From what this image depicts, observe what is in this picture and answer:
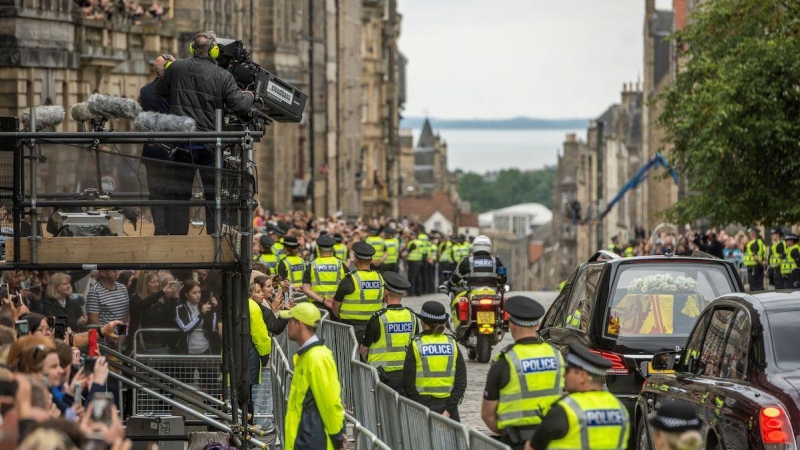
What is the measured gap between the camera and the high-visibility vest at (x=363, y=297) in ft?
60.9

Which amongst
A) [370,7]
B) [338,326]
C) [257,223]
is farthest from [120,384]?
[370,7]

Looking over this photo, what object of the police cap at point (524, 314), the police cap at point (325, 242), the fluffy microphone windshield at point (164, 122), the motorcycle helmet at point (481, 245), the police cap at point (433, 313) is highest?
the fluffy microphone windshield at point (164, 122)

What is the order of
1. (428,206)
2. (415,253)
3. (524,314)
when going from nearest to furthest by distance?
(524,314), (415,253), (428,206)

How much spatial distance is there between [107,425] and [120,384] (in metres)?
6.35

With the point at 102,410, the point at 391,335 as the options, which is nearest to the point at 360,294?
the point at 391,335

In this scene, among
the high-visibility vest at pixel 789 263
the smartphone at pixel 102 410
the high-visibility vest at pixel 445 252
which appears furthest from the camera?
the high-visibility vest at pixel 445 252

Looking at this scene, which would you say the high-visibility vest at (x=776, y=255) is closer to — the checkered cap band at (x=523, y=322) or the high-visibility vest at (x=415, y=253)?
the high-visibility vest at (x=415, y=253)

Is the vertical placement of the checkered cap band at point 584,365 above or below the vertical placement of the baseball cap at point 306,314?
below

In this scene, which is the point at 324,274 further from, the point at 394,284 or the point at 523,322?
the point at 523,322

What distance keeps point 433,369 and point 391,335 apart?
1628 millimetres

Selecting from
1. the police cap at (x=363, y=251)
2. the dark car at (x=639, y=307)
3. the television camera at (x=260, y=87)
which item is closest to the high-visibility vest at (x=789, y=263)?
the police cap at (x=363, y=251)

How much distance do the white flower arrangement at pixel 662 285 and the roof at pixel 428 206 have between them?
14349 centimetres

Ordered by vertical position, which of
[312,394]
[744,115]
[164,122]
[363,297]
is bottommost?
[312,394]

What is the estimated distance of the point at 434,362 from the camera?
46.0 feet
